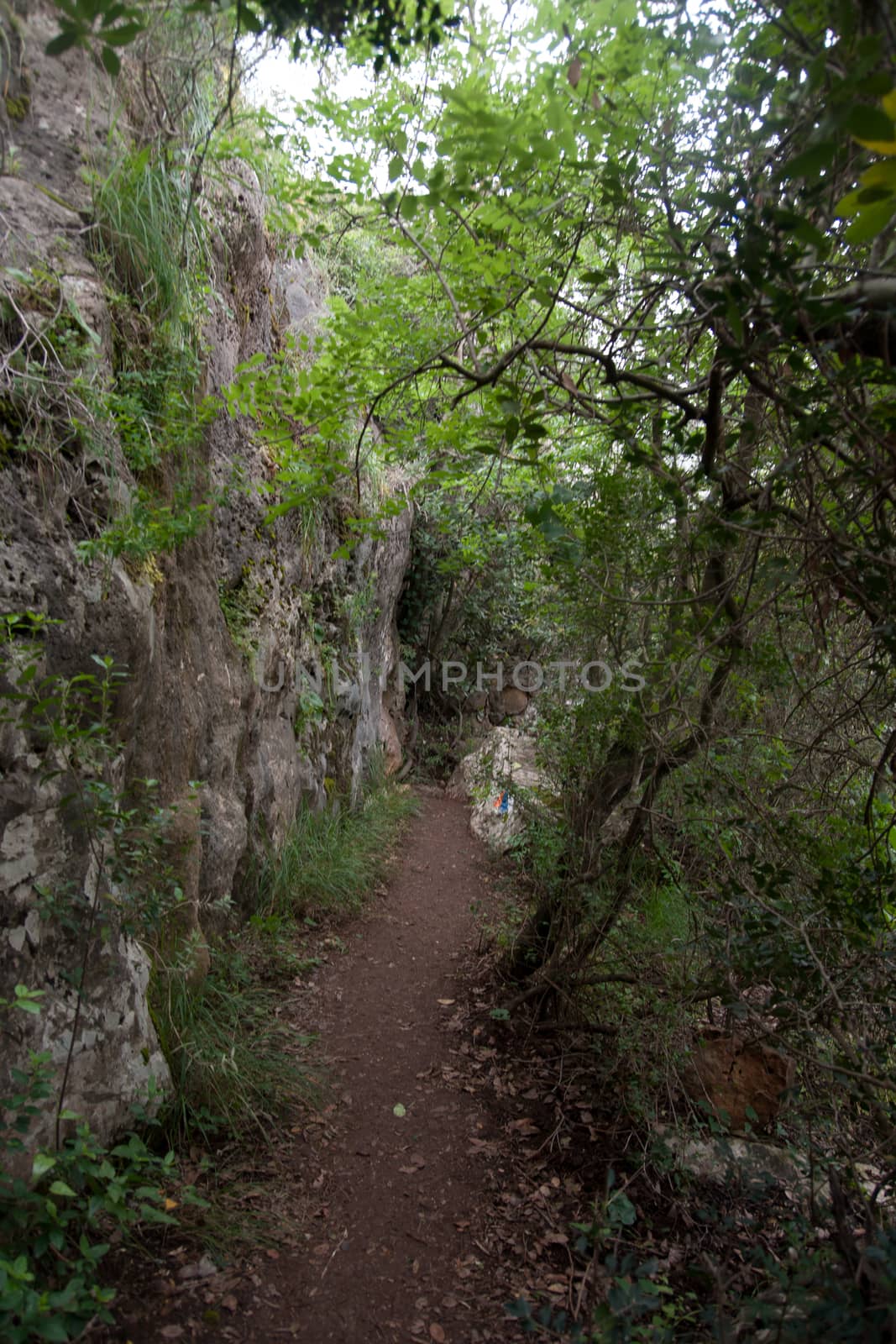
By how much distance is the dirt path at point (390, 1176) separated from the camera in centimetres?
270

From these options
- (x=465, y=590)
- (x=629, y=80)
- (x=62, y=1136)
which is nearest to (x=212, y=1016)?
(x=62, y=1136)

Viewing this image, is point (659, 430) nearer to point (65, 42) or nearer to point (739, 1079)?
point (65, 42)

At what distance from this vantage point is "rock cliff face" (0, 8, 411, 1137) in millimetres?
2709

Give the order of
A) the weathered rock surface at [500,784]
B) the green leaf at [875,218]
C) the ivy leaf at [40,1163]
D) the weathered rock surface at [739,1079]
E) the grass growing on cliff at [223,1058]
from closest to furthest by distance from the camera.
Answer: the green leaf at [875,218] < the ivy leaf at [40,1163] < the grass growing on cliff at [223,1058] < the weathered rock surface at [739,1079] < the weathered rock surface at [500,784]

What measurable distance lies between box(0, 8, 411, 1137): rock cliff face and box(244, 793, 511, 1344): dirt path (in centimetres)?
93

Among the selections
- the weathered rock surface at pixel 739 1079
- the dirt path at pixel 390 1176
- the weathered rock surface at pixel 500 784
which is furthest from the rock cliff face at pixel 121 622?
the weathered rock surface at pixel 739 1079

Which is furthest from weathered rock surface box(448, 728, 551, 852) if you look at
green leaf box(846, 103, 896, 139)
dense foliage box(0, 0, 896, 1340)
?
green leaf box(846, 103, 896, 139)

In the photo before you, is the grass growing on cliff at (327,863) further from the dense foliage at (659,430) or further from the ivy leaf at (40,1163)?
the ivy leaf at (40,1163)

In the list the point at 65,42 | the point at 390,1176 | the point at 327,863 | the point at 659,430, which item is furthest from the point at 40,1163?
the point at 327,863

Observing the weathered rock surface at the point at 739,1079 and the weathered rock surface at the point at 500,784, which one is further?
the weathered rock surface at the point at 500,784

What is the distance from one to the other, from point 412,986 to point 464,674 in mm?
8343

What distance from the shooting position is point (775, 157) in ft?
7.41

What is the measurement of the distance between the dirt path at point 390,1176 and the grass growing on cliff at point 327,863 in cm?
35

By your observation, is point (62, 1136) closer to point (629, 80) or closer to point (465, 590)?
point (629, 80)
